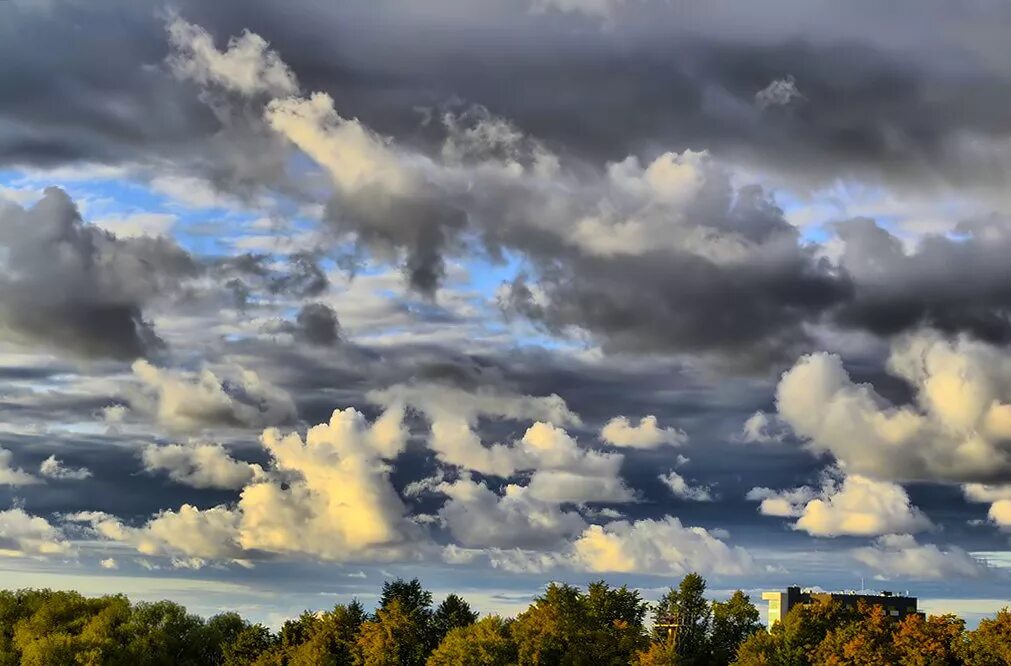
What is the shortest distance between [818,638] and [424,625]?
161ft

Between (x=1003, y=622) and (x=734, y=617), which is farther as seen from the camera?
(x=734, y=617)

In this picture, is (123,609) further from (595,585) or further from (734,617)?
(734,617)

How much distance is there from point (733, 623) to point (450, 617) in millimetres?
35787

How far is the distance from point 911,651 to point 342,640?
70.9 meters

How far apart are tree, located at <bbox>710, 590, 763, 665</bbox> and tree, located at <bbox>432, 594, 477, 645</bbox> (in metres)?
31.8

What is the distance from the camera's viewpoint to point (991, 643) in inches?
4702

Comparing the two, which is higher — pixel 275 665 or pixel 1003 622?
pixel 1003 622

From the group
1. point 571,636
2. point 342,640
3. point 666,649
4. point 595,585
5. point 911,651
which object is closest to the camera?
point 911,651

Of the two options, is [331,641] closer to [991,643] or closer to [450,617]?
[450,617]

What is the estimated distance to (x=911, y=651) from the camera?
120m

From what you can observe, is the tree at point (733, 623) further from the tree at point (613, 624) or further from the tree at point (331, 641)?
the tree at point (331, 641)

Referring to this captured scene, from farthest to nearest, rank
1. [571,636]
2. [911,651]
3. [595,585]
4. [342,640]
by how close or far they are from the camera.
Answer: [342,640]
[595,585]
[571,636]
[911,651]

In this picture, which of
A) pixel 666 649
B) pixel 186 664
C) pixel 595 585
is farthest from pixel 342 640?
pixel 666 649

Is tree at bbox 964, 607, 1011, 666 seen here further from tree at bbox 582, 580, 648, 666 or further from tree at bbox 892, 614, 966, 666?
tree at bbox 582, 580, 648, 666
